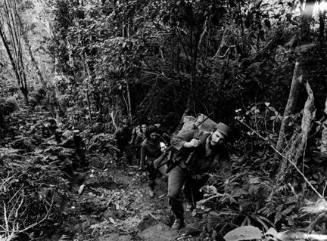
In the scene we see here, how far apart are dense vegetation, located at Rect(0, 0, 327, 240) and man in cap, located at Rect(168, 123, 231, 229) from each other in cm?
46

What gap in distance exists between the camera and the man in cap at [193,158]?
5.63m

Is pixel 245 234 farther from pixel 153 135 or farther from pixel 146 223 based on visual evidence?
pixel 153 135

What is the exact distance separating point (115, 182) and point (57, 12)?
27.3 ft

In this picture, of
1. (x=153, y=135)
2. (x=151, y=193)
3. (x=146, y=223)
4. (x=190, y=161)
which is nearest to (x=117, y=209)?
(x=151, y=193)

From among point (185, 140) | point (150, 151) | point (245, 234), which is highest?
point (245, 234)

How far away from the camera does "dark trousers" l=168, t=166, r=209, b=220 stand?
5625mm

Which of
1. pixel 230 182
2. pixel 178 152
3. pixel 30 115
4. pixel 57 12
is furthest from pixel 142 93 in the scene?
pixel 230 182

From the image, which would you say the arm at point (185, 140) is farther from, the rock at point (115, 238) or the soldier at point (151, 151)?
the soldier at point (151, 151)

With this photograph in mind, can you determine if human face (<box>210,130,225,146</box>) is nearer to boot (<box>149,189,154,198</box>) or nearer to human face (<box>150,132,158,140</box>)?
boot (<box>149,189,154,198</box>)

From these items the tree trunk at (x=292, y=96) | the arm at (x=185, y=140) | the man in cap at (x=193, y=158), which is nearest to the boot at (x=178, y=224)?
the man in cap at (x=193, y=158)

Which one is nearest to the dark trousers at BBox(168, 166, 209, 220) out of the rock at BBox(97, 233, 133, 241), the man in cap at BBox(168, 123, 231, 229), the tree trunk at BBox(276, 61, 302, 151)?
the man in cap at BBox(168, 123, 231, 229)

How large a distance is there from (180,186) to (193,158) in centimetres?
59

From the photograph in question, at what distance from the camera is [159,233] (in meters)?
5.40

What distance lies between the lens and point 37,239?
526 centimetres
